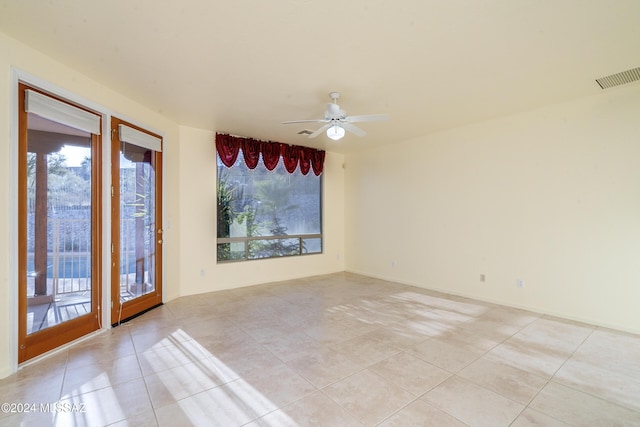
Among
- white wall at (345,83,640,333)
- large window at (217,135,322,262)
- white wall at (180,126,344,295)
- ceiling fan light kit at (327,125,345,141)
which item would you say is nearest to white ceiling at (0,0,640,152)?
ceiling fan light kit at (327,125,345,141)

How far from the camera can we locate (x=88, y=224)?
313 cm

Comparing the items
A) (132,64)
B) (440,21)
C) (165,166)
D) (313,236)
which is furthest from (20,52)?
(313,236)

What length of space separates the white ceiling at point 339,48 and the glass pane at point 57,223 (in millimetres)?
759

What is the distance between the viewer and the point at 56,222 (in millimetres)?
2830

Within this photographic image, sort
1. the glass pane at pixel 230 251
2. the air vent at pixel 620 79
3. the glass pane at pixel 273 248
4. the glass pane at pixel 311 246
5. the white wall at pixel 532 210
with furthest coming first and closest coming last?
the glass pane at pixel 311 246 → the glass pane at pixel 273 248 → the glass pane at pixel 230 251 → the white wall at pixel 532 210 → the air vent at pixel 620 79

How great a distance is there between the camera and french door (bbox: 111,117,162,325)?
3.44 metres

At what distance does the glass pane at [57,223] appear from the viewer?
2.61 meters

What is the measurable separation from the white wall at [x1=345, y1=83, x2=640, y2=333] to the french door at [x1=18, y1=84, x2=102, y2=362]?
15.4 ft

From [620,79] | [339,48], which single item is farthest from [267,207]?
[620,79]

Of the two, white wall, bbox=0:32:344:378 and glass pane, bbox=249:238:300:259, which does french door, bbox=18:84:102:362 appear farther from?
glass pane, bbox=249:238:300:259

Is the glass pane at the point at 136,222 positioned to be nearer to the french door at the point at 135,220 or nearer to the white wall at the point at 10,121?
the french door at the point at 135,220

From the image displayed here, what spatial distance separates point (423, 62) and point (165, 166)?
3676mm

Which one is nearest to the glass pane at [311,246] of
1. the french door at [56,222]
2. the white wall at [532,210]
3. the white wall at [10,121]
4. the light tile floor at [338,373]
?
the white wall at [532,210]

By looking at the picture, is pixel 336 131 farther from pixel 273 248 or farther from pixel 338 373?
pixel 273 248
